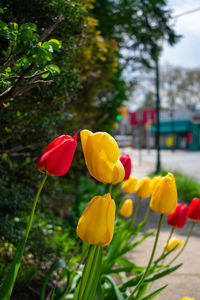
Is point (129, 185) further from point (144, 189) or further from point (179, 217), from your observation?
point (179, 217)

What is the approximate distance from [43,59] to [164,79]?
4742cm

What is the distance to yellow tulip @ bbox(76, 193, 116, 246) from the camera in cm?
89

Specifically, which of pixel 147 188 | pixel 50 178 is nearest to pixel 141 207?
pixel 50 178

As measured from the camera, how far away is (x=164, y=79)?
46.2 metres

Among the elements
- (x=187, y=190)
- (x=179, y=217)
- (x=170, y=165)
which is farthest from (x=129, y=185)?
(x=170, y=165)

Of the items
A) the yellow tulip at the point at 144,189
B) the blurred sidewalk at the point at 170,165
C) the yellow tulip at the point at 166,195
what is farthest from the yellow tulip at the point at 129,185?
the blurred sidewalk at the point at 170,165

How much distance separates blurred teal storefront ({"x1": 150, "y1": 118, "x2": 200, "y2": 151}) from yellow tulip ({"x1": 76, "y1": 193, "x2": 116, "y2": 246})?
41.2 meters

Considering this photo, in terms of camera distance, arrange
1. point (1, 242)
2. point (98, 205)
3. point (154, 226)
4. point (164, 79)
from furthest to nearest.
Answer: point (164, 79) → point (154, 226) → point (1, 242) → point (98, 205)

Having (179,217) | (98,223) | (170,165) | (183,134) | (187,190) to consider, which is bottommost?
(170,165)

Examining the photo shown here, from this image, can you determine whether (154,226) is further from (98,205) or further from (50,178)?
(98,205)

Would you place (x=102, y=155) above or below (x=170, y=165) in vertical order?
above

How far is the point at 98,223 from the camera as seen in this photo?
89 centimetres

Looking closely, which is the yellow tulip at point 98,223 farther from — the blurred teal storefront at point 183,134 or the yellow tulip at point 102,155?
the blurred teal storefront at point 183,134

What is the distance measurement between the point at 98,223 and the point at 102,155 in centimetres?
21
